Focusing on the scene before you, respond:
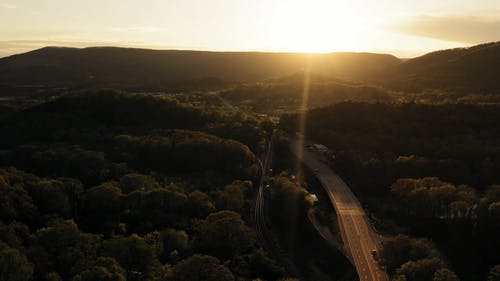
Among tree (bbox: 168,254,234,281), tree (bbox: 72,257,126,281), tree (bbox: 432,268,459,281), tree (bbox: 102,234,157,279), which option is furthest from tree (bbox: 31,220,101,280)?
tree (bbox: 432,268,459,281)

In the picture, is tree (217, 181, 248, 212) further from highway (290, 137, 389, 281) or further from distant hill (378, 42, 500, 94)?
distant hill (378, 42, 500, 94)

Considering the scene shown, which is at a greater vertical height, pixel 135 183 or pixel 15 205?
pixel 15 205

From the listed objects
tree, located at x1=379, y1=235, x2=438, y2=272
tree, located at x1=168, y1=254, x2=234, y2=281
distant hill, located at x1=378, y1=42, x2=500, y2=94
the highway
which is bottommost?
the highway

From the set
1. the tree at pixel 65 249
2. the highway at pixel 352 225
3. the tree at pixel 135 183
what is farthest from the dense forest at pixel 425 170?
the tree at pixel 135 183

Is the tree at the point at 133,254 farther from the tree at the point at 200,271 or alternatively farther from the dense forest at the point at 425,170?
the dense forest at the point at 425,170

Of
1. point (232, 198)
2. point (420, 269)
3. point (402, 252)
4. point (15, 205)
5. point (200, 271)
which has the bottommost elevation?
point (402, 252)

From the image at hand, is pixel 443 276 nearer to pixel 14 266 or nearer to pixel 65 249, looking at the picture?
pixel 65 249

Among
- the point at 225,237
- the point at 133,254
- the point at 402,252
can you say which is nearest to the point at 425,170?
the point at 402,252
